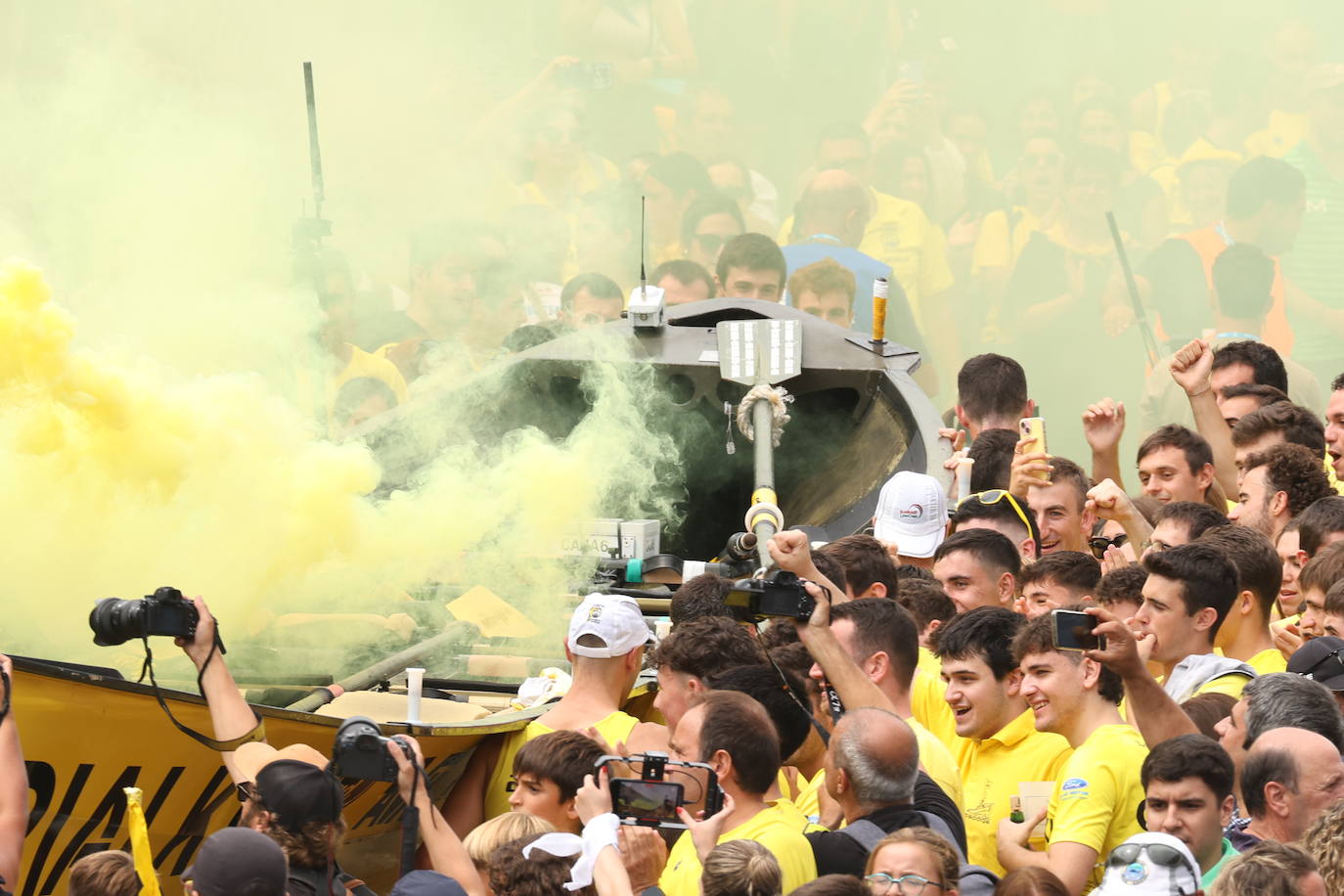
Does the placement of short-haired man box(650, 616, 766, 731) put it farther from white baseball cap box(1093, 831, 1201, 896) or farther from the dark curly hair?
the dark curly hair

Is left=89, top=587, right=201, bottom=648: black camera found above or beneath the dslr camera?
above

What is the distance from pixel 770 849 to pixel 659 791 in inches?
8.9

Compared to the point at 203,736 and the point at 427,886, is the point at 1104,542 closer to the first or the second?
the point at 203,736

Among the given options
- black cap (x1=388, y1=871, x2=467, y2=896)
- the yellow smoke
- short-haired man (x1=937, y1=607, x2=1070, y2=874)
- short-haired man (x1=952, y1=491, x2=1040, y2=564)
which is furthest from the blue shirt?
black cap (x1=388, y1=871, x2=467, y2=896)

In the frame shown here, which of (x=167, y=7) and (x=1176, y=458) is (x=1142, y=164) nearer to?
(x=167, y=7)

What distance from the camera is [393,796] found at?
468 cm

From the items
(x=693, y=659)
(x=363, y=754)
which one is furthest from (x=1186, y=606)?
(x=363, y=754)

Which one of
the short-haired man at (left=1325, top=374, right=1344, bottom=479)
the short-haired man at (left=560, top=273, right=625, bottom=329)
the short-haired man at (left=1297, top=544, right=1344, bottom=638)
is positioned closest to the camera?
the short-haired man at (left=1297, top=544, right=1344, bottom=638)

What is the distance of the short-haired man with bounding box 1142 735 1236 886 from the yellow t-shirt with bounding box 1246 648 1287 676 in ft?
3.67

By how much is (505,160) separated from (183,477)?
10893mm

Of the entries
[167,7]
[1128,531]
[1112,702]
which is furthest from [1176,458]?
[167,7]

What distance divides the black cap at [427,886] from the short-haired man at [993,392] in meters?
4.16

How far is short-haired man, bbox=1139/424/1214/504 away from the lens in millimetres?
5809

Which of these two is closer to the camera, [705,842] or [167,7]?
[705,842]
